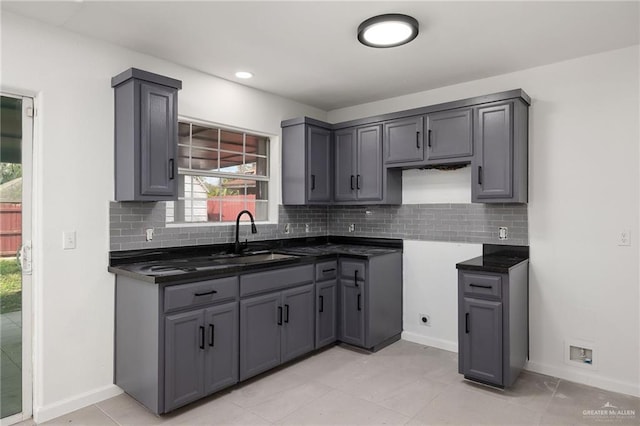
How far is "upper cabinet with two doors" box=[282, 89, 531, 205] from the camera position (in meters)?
3.19

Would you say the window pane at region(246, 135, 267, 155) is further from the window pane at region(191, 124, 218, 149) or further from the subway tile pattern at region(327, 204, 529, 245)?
the subway tile pattern at region(327, 204, 529, 245)

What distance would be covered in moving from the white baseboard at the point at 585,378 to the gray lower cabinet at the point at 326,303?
1680 mm

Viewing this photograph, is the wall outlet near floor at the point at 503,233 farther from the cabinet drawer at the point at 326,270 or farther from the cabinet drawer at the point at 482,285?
the cabinet drawer at the point at 326,270

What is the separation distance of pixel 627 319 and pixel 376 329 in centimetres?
193

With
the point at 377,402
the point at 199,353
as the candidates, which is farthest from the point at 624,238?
the point at 199,353

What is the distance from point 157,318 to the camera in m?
2.45

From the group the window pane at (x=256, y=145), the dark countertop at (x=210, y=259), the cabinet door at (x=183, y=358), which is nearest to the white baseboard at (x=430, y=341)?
the dark countertop at (x=210, y=259)

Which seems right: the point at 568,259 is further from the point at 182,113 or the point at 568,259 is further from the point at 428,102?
the point at 182,113

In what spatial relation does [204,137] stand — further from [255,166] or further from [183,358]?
[183,358]

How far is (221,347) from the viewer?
279 cm

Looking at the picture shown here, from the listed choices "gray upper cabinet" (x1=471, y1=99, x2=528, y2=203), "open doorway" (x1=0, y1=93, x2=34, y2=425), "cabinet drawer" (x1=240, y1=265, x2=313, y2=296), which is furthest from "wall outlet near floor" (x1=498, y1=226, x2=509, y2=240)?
"open doorway" (x1=0, y1=93, x2=34, y2=425)

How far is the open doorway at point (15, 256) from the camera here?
247 centimetres

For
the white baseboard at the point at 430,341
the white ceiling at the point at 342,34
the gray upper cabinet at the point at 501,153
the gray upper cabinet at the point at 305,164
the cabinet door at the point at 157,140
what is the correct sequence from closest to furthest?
the white ceiling at the point at 342,34, the cabinet door at the point at 157,140, the gray upper cabinet at the point at 501,153, the white baseboard at the point at 430,341, the gray upper cabinet at the point at 305,164

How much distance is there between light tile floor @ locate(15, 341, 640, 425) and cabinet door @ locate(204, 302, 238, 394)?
14cm
